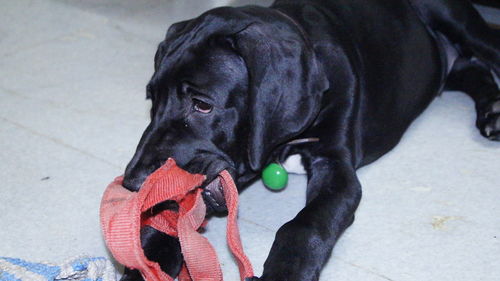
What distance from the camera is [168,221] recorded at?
216cm

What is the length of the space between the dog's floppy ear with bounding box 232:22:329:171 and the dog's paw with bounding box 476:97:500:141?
1.13 metres

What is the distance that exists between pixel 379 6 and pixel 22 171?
5.44ft

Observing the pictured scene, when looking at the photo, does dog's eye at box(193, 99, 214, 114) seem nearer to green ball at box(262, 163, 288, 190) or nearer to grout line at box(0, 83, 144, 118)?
green ball at box(262, 163, 288, 190)

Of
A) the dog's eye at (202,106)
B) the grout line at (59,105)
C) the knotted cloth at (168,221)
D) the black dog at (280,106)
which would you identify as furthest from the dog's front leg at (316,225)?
the grout line at (59,105)

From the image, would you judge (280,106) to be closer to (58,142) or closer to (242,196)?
(242,196)

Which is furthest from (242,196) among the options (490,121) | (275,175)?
(490,121)

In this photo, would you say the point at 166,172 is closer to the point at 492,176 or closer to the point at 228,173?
the point at 228,173

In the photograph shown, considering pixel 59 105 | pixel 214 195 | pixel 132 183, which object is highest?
pixel 132 183

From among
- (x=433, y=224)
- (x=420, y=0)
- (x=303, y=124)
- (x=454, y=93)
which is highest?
(x=303, y=124)

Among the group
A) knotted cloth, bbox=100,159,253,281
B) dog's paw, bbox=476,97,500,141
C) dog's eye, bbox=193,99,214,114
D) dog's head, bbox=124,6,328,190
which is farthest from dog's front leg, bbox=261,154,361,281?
dog's paw, bbox=476,97,500,141

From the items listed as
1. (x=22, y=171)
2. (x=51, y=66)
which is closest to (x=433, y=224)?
(x=22, y=171)

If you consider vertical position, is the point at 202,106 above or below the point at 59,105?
above

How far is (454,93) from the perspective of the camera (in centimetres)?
353

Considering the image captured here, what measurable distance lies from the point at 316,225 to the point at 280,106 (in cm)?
38
